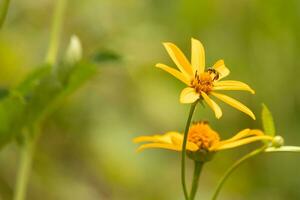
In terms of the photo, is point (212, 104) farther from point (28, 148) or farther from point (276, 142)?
point (28, 148)

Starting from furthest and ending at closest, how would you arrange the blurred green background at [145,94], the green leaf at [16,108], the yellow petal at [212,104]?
the blurred green background at [145,94] < the green leaf at [16,108] < the yellow petal at [212,104]

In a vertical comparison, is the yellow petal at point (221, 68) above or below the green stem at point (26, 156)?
above

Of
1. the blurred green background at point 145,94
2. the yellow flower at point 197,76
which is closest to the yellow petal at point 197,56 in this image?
the yellow flower at point 197,76

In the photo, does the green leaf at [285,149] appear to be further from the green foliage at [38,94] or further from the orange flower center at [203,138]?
the green foliage at [38,94]

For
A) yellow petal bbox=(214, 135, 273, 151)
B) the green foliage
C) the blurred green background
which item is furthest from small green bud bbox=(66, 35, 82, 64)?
the blurred green background

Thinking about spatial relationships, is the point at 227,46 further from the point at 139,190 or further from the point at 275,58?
the point at 139,190
